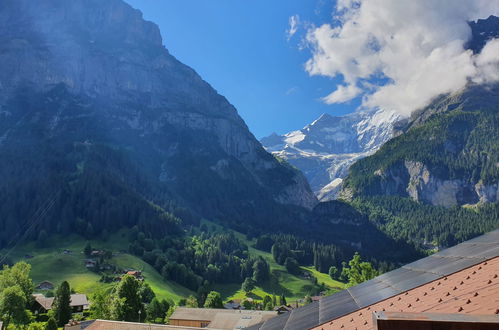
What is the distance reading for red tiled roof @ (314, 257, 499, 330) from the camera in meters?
10.0

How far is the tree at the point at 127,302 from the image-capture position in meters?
81.4

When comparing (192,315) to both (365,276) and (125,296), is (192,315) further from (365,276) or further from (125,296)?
(365,276)

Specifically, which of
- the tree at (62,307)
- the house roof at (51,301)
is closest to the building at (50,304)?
the house roof at (51,301)

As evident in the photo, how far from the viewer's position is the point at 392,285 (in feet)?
55.6

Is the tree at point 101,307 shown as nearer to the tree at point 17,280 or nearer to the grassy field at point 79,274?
the tree at point 17,280

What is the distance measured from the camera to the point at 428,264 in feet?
61.1

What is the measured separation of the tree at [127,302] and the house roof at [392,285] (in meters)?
70.4

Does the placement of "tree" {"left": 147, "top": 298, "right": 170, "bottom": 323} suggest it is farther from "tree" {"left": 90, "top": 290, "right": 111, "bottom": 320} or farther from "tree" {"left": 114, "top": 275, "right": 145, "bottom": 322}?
"tree" {"left": 114, "top": 275, "right": 145, "bottom": 322}

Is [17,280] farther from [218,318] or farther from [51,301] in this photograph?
[218,318]

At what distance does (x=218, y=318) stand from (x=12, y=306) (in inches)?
1663

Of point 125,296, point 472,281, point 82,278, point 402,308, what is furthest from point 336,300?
point 82,278

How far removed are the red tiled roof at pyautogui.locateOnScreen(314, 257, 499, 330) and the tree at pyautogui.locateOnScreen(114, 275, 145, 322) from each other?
246 ft

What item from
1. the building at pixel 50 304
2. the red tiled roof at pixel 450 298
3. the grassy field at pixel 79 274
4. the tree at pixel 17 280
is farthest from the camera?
the grassy field at pixel 79 274

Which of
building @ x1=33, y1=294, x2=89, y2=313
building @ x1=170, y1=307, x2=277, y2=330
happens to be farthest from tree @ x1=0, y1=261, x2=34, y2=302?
building @ x1=170, y1=307, x2=277, y2=330
